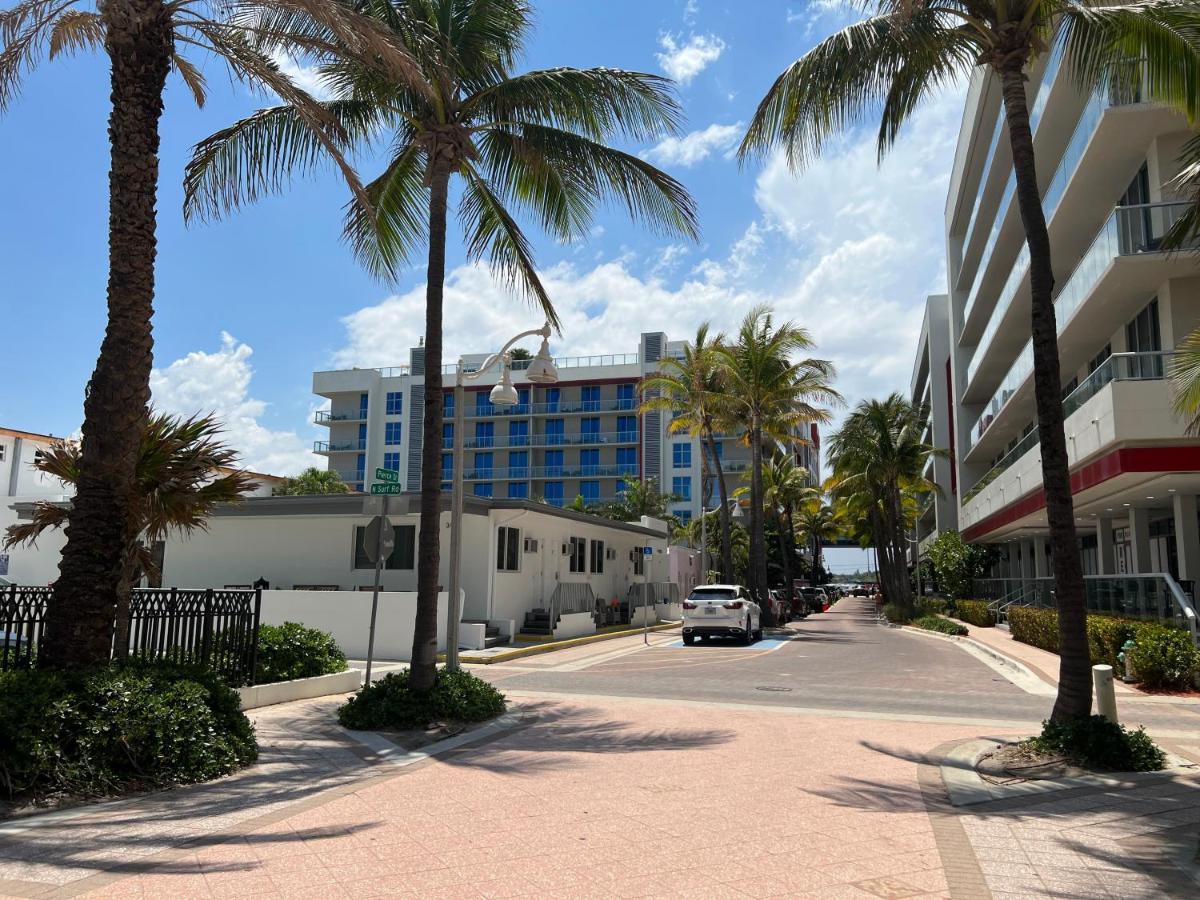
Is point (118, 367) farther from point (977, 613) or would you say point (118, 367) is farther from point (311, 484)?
point (311, 484)

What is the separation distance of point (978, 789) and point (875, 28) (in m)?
8.39

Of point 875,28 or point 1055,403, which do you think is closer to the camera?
point 1055,403

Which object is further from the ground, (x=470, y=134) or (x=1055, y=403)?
(x=470, y=134)

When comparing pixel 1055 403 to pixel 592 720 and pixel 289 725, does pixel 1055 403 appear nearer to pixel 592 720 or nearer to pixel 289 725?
pixel 592 720

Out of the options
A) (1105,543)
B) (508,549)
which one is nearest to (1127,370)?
(1105,543)

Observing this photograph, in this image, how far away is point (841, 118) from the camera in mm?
11414

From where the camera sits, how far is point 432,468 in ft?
36.4

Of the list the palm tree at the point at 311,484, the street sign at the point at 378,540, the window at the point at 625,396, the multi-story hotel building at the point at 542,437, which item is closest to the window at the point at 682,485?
the multi-story hotel building at the point at 542,437

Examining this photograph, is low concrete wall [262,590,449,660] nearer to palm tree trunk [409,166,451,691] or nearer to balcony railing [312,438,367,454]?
palm tree trunk [409,166,451,691]

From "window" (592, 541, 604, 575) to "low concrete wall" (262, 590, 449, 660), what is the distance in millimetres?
12757

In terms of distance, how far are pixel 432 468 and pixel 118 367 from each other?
378cm

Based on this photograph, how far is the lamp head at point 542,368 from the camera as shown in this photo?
42.6ft

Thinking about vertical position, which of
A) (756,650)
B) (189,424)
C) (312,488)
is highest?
(312,488)

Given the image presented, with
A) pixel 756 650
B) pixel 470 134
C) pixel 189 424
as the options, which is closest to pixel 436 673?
pixel 189 424
